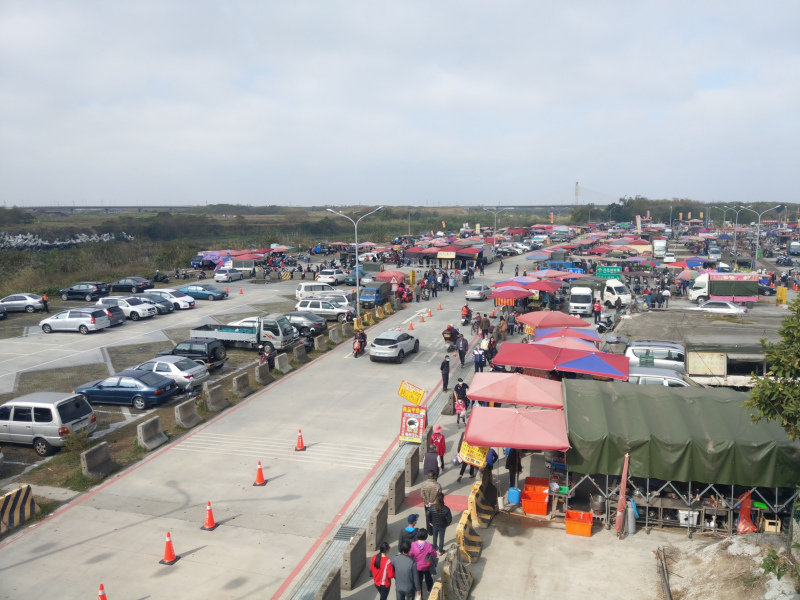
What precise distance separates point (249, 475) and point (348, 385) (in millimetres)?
7944

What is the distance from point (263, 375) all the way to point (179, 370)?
10.3 feet

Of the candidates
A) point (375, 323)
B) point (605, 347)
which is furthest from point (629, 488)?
point (375, 323)

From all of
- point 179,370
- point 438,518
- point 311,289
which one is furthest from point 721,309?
point 179,370

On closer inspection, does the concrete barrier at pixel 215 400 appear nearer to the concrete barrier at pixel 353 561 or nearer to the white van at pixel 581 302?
the concrete barrier at pixel 353 561

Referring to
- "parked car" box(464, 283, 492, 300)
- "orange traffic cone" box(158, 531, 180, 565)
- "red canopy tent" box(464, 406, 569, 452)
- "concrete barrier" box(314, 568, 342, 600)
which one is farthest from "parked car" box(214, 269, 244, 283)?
"concrete barrier" box(314, 568, 342, 600)

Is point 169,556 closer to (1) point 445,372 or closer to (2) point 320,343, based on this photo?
(1) point 445,372

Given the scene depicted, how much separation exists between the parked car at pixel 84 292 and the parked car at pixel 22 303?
4655 millimetres

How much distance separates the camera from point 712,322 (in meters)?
26.2

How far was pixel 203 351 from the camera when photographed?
24453 millimetres

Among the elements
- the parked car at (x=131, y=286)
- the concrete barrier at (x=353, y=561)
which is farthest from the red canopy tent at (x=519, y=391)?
the parked car at (x=131, y=286)

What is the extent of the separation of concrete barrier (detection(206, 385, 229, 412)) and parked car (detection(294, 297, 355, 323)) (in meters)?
15.1

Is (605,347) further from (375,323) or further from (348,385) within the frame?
(375,323)

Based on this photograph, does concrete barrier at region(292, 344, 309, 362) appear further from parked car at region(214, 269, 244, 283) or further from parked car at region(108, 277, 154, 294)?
parked car at region(214, 269, 244, 283)

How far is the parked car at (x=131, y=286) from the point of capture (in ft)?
150
